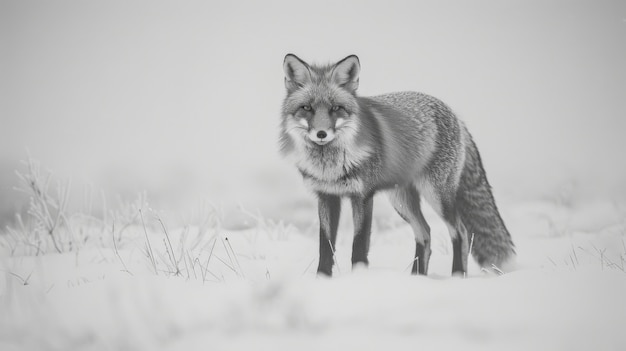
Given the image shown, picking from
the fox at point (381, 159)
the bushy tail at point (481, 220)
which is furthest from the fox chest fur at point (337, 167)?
the bushy tail at point (481, 220)

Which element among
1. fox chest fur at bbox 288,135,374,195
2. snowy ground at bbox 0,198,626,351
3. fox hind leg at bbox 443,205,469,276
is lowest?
fox hind leg at bbox 443,205,469,276

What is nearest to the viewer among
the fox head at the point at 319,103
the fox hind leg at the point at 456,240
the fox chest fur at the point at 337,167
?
the fox head at the point at 319,103

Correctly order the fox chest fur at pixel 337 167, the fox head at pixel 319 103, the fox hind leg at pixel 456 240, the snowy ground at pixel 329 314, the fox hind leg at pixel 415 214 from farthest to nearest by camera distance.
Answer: the fox hind leg at pixel 415 214 < the fox hind leg at pixel 456 240 < the fox chest fur at pixel 337 167 < the fox head at pixel 319 103 < the snowy ground at pixel 329 314

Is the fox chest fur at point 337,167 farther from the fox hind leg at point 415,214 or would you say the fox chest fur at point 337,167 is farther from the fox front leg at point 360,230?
the fox hind leg at point 415,214

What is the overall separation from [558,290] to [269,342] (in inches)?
57.2

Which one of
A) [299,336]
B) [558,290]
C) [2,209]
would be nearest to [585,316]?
[558,290]

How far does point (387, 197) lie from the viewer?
467 cm

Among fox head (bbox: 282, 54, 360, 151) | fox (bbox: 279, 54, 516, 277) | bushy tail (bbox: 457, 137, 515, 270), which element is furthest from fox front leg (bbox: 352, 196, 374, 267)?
bushy tail (bbox: 457, 137, 515, 270)

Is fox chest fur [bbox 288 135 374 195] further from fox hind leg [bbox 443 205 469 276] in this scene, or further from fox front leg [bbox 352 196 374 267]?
fox hind leg [bbox 443 205 469 276]

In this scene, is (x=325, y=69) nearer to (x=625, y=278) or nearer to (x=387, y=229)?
(x=625, y=278)

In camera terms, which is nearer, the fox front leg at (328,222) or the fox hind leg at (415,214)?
the fox front leg at (328,222)

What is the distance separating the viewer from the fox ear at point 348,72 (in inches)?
145

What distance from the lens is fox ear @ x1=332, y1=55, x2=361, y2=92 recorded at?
367cm

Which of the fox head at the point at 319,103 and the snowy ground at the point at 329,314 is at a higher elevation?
the fox head at the point at 319,103
